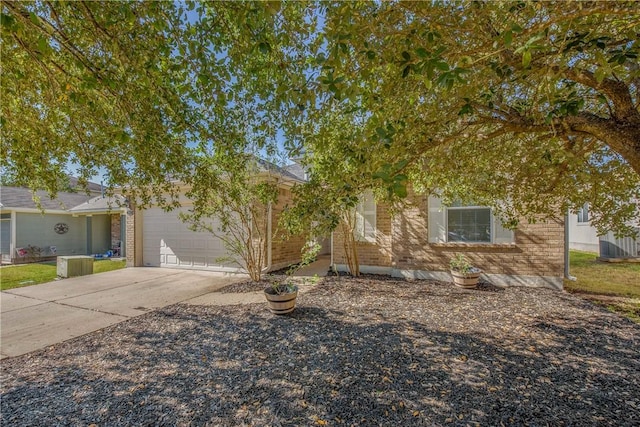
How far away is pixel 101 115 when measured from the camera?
3.56 m

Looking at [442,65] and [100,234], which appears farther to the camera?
[100,234]

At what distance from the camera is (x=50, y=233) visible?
49.4 feet

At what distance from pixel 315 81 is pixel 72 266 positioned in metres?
10.6

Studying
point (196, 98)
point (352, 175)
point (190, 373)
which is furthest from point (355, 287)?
point (196, 98)

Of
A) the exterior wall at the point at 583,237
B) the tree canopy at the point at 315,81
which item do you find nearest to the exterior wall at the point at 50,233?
the tree canopy at the point at 315,81

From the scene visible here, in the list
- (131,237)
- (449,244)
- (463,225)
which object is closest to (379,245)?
(449,244)

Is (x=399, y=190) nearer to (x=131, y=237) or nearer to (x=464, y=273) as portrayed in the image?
(x=464, y=273)

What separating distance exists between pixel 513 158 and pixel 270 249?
6775 mm

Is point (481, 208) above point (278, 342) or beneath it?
above

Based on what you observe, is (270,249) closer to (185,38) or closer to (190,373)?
(190,373)

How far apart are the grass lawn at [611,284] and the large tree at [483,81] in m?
2.29

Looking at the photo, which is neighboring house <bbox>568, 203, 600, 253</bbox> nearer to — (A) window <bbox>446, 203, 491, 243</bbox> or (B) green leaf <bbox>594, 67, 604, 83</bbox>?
(A) window <bbox>446, 203, 491, 243</bbox>

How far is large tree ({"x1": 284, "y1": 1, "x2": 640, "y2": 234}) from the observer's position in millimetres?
2133

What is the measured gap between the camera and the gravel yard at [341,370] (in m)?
2.66
